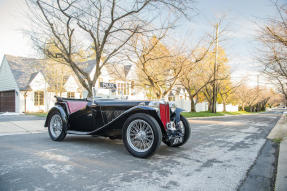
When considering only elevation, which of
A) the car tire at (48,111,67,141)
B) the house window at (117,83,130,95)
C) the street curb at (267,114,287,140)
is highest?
the house window at (117,83,130,95)

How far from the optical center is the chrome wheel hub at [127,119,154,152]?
401 centimetres

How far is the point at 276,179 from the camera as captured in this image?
288 centimetres

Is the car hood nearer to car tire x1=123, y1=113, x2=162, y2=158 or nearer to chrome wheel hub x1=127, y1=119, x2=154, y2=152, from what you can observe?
car tire x1=123, y1=113, x2=162, y2=158

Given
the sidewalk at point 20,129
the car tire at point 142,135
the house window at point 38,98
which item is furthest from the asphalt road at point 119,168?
the house window at point 38,98

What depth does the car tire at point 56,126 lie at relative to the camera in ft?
17.8

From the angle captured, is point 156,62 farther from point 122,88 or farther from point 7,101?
point 7,101

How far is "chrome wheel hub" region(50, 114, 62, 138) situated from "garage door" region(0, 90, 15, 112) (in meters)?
19.6

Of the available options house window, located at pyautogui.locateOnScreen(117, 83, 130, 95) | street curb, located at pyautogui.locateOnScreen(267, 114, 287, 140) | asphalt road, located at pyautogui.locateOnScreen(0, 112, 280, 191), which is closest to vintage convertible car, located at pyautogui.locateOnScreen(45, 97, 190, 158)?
asphalt road, located at pyautogui.locateOnScreen(0, 112, 280, 191)

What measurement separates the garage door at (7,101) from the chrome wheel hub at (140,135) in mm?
22254

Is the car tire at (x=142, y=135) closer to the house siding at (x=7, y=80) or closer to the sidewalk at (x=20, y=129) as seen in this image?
the sidewalk at (x=20, y=129)

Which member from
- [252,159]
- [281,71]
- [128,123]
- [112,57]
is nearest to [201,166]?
[252,159]

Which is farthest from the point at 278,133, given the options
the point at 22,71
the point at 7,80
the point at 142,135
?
the point at 7,80

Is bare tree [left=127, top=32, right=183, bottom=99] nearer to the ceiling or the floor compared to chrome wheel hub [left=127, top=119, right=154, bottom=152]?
nearer to the ceiling

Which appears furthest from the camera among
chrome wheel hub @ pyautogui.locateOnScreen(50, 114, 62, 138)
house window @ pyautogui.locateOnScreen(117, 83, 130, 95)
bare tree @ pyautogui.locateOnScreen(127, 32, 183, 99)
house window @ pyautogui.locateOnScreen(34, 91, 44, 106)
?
house window @ pyautogui.locateOnScreen(34, 91, 44, 106)
